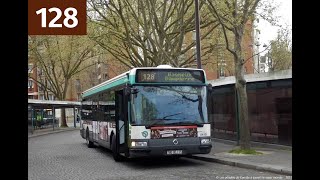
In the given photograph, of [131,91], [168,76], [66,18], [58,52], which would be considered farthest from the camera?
[58,52]

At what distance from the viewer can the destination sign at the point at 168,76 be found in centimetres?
1387

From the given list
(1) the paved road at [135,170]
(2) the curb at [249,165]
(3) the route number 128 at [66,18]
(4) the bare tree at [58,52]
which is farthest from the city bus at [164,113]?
(4) the bare tree at [58,52]

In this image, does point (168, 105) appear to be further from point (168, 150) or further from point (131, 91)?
point (168, 150)

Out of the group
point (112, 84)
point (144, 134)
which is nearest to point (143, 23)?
point (112, 84)

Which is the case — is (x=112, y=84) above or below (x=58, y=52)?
below

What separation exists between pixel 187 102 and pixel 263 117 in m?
4.89

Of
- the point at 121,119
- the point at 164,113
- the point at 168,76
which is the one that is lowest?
the point at 121,119

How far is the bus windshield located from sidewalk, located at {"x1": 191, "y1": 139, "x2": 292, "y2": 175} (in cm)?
157

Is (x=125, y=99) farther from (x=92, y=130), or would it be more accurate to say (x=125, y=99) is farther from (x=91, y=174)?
(x=92, y=130)

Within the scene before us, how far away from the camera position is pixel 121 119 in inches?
584

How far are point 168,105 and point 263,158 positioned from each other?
3.34 metres
